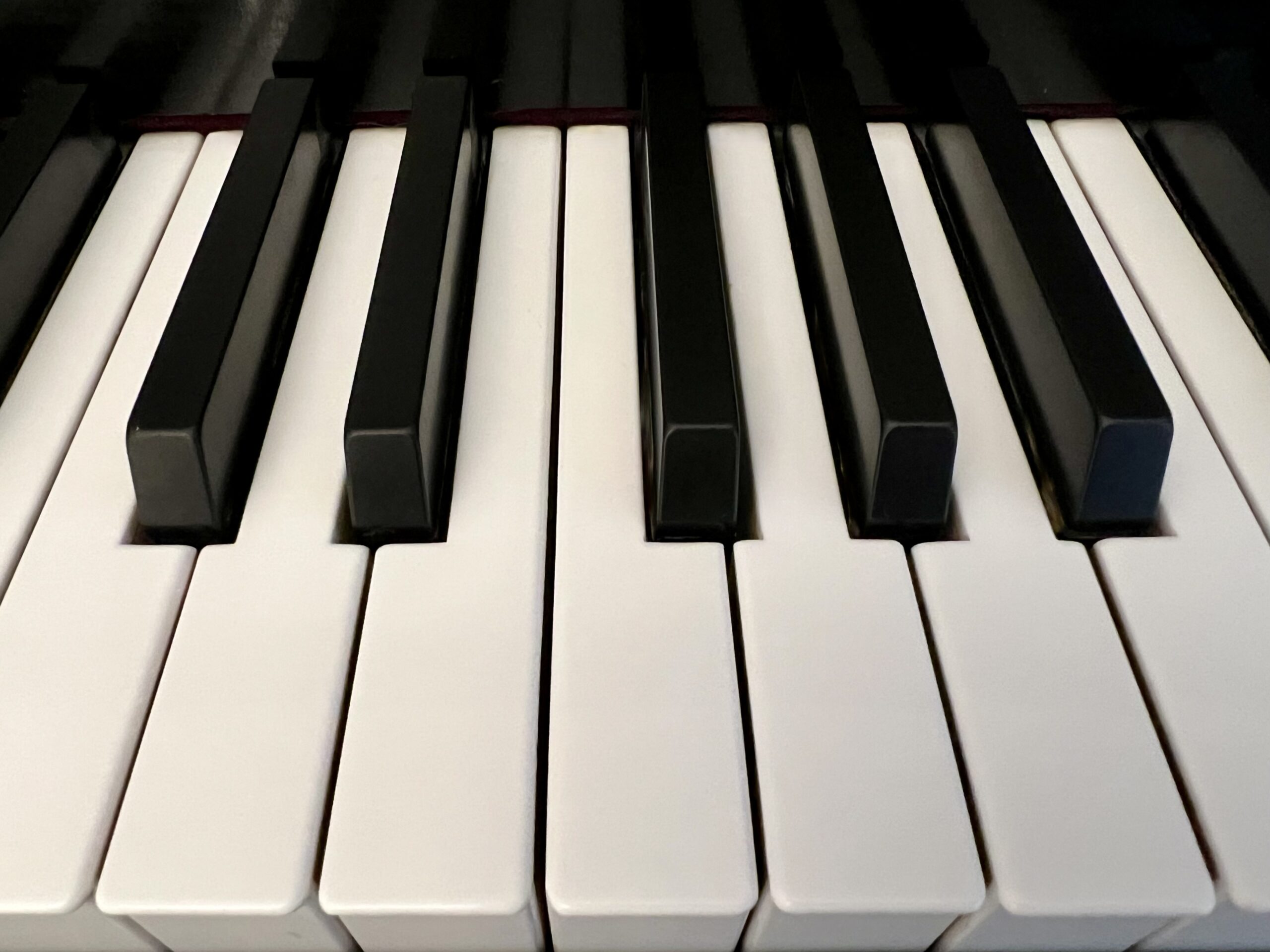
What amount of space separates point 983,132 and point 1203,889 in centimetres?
45

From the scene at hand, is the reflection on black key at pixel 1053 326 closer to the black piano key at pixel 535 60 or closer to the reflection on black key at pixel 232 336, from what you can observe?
the black piano key at pixel 535 60

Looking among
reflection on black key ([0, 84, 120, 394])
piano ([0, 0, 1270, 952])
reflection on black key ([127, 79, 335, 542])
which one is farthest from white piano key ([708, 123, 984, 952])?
reflection on black key ([0, 84, 120, 394])

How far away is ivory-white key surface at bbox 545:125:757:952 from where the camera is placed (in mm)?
408

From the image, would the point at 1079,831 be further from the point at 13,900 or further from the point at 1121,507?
the point at 13,900

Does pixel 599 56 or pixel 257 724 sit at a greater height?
pixel 599 56

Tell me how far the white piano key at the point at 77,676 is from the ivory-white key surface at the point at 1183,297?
20.0 inches

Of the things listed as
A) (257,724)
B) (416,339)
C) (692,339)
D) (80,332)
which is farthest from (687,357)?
(80,332)

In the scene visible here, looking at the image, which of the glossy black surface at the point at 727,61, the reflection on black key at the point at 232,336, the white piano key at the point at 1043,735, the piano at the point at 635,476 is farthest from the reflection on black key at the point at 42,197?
the white piano key at the point at 1043,735

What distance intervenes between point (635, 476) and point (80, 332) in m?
0.33

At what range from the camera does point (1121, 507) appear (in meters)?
0.52

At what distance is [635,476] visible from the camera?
0.55 m

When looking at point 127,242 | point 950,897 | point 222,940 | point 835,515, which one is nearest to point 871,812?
point 950,897

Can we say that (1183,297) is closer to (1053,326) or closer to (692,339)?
(1053,326)

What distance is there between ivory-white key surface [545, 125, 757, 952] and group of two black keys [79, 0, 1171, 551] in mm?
30
